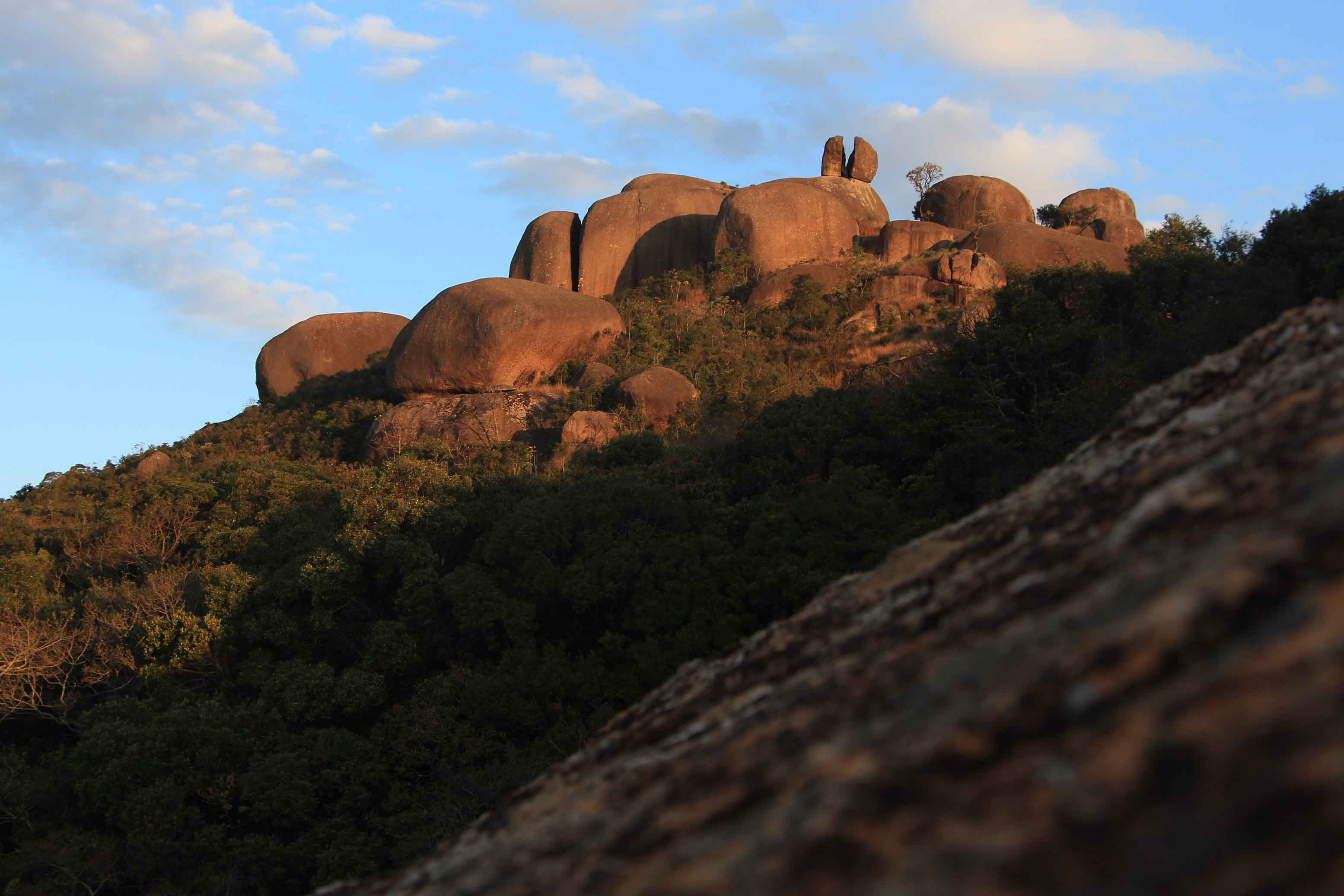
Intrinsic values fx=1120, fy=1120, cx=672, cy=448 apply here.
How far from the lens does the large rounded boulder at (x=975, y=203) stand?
37.8m

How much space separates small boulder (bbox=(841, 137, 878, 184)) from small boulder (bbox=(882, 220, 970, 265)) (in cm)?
473

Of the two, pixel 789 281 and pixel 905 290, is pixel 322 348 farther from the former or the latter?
pixel 905 290

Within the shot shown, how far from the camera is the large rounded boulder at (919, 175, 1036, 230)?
3781 cm

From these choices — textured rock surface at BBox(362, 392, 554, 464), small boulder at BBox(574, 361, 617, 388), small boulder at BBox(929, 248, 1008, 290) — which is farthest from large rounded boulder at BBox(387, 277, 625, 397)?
small boulder at BBox(929, 248, 1008, 290)

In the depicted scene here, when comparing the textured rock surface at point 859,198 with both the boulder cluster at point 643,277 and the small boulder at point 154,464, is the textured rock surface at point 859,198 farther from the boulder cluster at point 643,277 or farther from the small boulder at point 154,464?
the small boulder at point 154,464

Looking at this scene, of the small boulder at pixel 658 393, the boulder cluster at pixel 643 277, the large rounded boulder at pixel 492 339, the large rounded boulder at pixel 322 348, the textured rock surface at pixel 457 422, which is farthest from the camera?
the large rounded boulder at pixel 322 348

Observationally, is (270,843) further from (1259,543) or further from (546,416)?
(546,416)

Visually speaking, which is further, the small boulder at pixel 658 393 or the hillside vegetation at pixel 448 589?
the small boulder at pixel 658 393

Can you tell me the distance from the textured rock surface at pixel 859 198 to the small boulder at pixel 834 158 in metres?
0.63

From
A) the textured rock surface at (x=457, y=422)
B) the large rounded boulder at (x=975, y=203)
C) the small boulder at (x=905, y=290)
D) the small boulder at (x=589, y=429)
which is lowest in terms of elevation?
the small boulder at (x=589, y=429)

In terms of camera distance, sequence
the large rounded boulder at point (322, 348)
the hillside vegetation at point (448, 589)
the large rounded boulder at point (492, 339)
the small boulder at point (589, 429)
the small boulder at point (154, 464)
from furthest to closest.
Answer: the large rounded boulder at point (322, 348)
the small boulder at point (154, 464)
the large rounded boulder at point (492, 339)
the small boulder at point (589, 429)
the hillside vegetation at point (448, 589)

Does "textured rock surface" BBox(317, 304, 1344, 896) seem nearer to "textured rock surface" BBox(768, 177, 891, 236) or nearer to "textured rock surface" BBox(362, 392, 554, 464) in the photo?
"textured rock surface" BBox(362, 392, 554, 464)

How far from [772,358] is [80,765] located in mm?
20688

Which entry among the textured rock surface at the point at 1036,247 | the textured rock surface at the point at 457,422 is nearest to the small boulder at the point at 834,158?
the textured rock surface at the point at 1036,247
